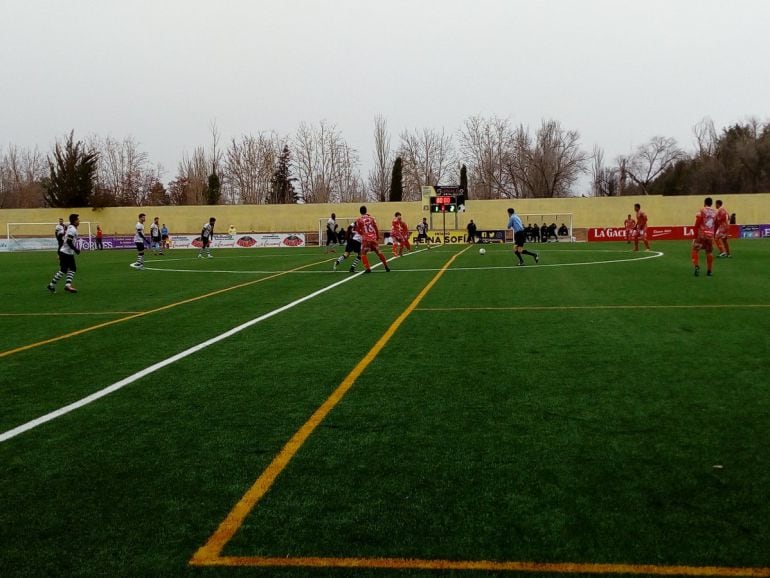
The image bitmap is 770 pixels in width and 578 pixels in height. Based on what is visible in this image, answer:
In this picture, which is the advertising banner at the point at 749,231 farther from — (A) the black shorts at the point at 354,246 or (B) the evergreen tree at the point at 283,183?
(B) the evergreen tree at the point at 283,183

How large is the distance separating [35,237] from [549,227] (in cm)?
4111

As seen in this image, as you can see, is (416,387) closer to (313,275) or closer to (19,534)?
(19,534)

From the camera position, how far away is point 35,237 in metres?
53.7

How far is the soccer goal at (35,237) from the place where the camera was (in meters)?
50.5

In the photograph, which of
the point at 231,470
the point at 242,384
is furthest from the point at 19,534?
the point at 242,384

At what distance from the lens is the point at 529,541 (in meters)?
3.26

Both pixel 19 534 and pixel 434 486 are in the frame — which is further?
pixel 434 486

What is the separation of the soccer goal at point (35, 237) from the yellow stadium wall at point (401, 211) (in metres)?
0.18

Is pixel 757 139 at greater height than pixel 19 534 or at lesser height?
greater

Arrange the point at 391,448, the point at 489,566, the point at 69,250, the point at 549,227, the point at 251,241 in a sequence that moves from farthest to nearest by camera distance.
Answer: the point at 549,227 < the point at 251,241 < the point at 69,250 < the point at 391,448 < the point at 489,566

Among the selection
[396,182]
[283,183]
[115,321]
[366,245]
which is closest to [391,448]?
[115,321]

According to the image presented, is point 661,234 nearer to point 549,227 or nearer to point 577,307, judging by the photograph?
point 549,227

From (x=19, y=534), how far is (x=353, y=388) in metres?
3.27

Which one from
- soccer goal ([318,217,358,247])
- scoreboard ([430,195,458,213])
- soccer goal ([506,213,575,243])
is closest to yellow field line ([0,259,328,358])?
scoreboard ([430,195,458,213])
